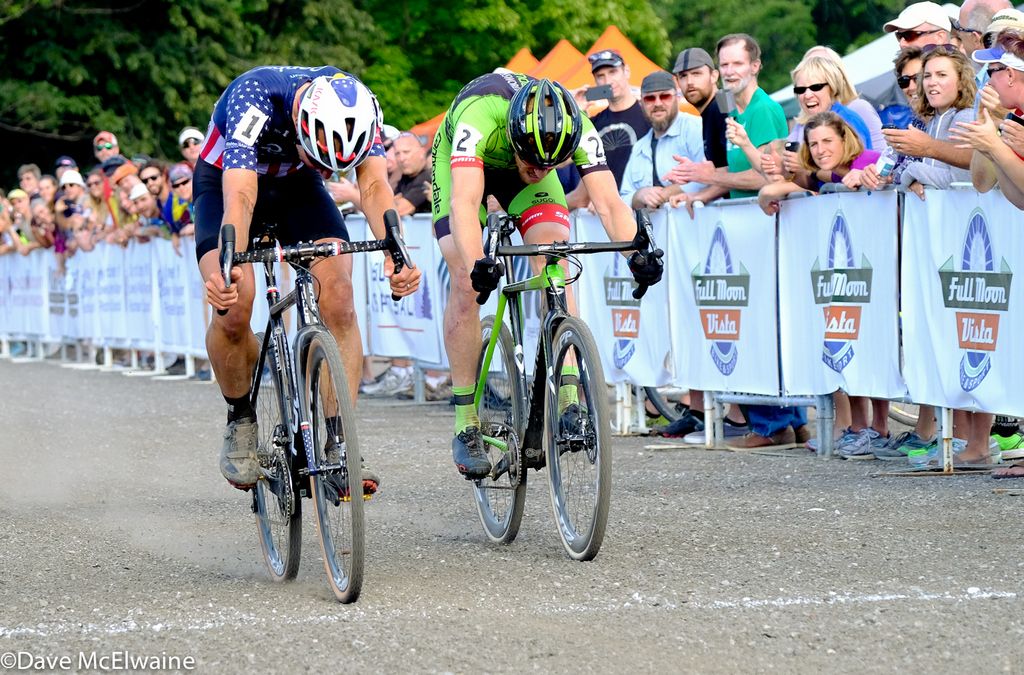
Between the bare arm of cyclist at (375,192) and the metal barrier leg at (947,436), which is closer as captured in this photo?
the bare arm of cyclist at (375,192)

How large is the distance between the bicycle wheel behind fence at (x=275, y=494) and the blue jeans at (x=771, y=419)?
453cm

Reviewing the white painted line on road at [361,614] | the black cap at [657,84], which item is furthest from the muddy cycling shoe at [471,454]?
the black cap at [657,84]

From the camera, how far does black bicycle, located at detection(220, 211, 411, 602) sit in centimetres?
596

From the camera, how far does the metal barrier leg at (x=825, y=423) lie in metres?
10.0

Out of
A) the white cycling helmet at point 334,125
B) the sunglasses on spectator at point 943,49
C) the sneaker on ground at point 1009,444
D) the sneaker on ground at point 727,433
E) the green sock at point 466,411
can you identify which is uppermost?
the sunglasses on spectator at point 943,49

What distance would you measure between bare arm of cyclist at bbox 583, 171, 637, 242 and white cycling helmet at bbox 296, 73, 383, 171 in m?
1.38

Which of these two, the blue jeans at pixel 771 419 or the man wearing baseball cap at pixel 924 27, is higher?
the man wearing baseball cap at pixel 924 27

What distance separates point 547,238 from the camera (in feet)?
24.5

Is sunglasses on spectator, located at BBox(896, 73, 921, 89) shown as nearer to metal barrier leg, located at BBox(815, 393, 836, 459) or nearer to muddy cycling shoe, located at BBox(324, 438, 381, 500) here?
metal barrier leg, located at BBox(815, 393, 836, 459)

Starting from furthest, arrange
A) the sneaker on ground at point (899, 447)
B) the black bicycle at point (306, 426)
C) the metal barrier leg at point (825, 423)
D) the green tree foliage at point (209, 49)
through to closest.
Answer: the green tree foliage at point (209, 49), the metal barrier leg at point (825, 423), the sneaker on ground at point (899, 447), the black bicycle at point (306, 426)

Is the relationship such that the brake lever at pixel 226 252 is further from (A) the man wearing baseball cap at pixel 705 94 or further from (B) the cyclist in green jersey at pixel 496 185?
(A) the man wearing baseball cap at pixel 705 94

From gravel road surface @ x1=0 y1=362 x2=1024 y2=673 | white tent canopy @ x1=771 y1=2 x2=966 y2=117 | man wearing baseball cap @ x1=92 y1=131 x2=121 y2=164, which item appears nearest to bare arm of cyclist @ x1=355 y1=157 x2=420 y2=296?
gravel road surface @ x1=0 y1=362 x2=1024 y2=673

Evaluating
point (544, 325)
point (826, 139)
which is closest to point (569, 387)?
point (544, 325)

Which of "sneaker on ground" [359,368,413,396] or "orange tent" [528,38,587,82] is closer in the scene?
"sneaker on ground" [359,368,413,396]
